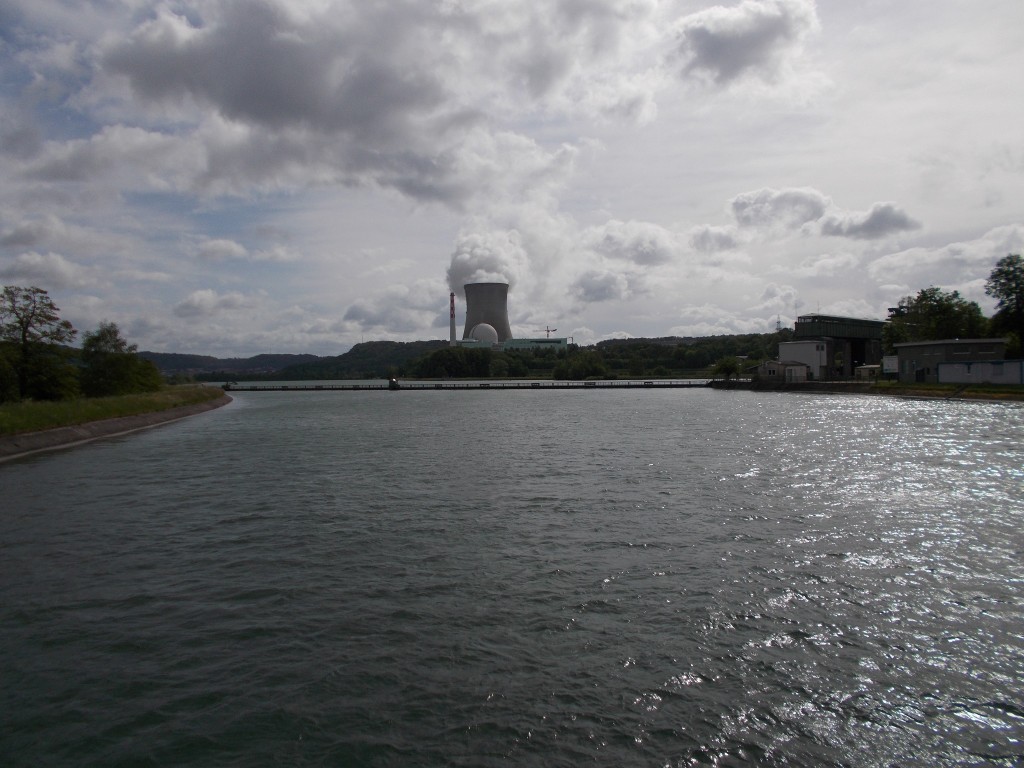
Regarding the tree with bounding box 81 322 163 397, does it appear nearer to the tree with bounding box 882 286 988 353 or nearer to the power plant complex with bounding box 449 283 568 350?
the tree with bounding box 882 286 988 353

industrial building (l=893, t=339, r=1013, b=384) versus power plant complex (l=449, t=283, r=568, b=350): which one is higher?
power plant complex (l=449, t=283, r=568, b=350)

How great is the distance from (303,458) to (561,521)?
45.6ft

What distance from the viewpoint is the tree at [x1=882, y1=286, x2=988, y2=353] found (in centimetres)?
6681

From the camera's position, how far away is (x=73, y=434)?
31.8 meters

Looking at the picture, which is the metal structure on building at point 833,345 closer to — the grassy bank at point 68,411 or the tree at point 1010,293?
the tree at point 1010,293

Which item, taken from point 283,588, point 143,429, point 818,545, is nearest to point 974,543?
point 818,545

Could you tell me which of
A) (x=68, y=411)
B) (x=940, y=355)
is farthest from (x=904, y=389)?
(x=68, y=411)

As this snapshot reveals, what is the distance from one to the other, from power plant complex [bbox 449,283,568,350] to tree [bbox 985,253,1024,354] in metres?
87.5

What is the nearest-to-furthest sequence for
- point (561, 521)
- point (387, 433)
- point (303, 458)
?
point (561, 521) < point (303, 458) < point (387, 433)

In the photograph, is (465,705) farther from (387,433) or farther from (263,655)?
(387,433)

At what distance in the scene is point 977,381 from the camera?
165ft

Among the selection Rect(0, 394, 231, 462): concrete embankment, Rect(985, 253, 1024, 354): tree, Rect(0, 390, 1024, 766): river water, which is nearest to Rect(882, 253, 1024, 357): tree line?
Rect(985, 253, 1024, 354): tree

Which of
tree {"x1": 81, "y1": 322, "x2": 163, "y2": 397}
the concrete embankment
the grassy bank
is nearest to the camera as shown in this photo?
the concrete embankment

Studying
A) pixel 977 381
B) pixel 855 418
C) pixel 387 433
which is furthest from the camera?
pixel 977 381
